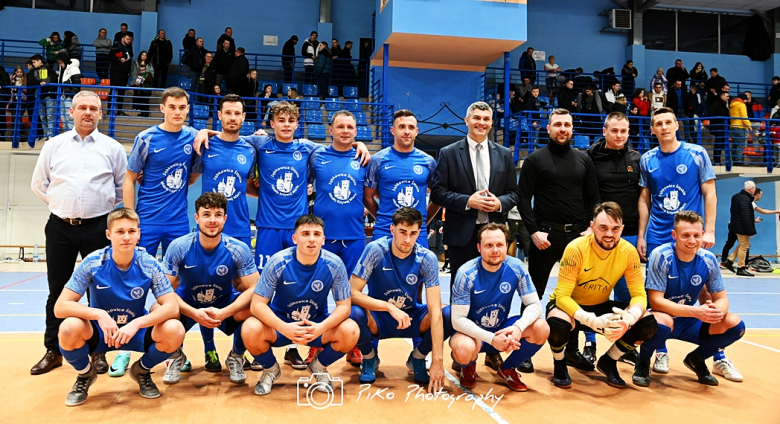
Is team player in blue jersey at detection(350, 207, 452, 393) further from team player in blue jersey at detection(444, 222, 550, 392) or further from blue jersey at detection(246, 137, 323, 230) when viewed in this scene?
blue jersey at detection(246, 137, 323, 230)

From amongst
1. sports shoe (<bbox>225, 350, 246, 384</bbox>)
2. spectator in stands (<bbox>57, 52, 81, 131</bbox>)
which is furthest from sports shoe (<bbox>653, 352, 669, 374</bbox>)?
spectator in stands (<bbox>57, 52, 81, 131</bbox>)

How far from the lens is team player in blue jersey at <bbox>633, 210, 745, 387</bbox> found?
4109 mm

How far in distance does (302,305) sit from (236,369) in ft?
2.25

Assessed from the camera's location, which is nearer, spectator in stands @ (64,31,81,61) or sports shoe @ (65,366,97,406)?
sports shoe @ (65,366,97,406)

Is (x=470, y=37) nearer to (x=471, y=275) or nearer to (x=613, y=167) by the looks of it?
(x=613, y=167)

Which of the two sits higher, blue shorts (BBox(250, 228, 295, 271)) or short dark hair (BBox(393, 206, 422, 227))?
short dark hair (BBox(393, 206, 422, 227))

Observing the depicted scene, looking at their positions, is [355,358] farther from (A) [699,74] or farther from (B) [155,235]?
(A) [699,74]

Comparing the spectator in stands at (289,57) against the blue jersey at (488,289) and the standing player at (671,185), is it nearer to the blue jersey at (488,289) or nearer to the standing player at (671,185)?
the standing player at (671,185)

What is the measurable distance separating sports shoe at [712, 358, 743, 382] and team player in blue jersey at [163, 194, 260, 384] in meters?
3.63

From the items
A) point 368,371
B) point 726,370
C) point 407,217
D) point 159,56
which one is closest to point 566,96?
point 159,56

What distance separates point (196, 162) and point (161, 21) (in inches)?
521

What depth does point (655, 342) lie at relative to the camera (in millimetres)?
4117

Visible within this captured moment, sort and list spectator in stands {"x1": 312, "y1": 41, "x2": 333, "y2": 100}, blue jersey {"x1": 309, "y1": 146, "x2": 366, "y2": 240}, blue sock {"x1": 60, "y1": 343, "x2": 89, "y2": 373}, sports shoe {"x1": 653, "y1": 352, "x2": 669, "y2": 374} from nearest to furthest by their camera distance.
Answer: blue sock {"x1": 60, "y1": 343, "x2": 89, "y2": 373}, sports shoe {"x1": 653, "y1": 352, "x2": 669, "y2": 374}, blue jersey {"x1": 309, "y1": 146, "x2": 366, "y2": 240}, spectator in stands {"x1": 312, "y1": 41, "x2": 333, "y2": 100}

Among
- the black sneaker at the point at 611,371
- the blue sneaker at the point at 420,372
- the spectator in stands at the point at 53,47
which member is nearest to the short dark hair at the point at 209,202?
the blue sneaker at the point at 420,372
